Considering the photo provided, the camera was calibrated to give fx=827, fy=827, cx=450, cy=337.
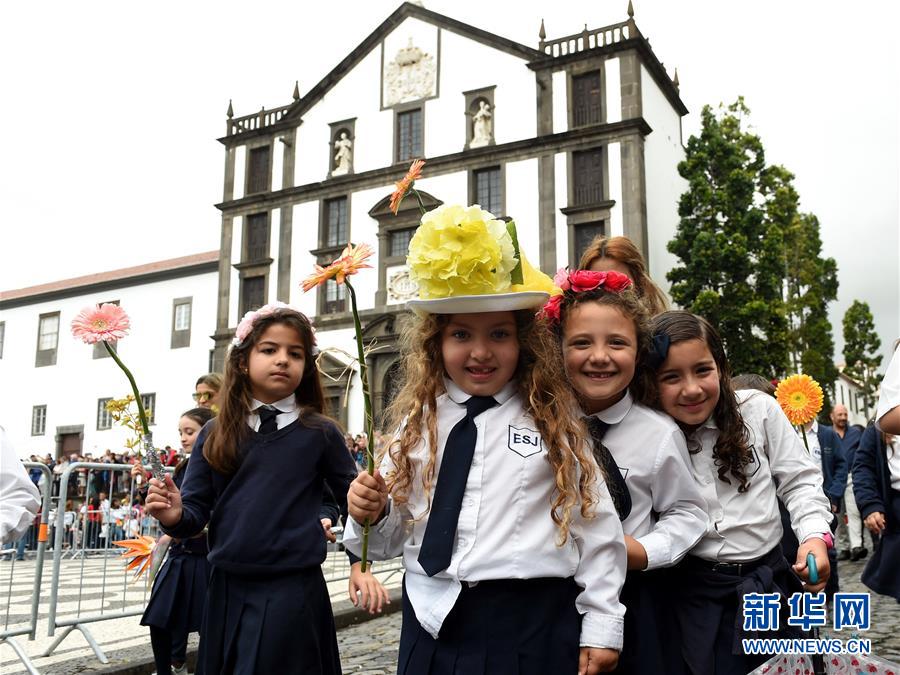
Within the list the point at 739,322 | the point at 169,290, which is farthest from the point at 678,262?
the point at 169,290

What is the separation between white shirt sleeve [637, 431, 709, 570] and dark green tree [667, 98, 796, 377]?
794 inches

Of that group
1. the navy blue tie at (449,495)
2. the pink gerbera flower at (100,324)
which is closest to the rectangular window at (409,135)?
the pink gerbera flower at (100,324)

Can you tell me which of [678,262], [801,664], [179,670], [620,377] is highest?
[678,262]

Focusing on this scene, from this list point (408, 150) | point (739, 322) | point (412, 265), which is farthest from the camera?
point (408, 150)

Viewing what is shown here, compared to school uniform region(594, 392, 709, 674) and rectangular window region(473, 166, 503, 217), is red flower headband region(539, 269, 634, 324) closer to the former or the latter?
school uniform region(594, 392, 709, 674)

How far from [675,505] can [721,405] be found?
0.48 metres

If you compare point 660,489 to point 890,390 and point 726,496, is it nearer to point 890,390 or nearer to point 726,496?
point 726,496

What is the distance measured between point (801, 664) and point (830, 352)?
30.2 meters

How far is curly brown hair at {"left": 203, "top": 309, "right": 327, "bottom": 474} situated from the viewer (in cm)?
322

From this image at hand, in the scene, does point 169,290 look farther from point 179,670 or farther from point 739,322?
Result: point 179,670

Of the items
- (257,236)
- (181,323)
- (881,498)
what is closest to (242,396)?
(881,498)

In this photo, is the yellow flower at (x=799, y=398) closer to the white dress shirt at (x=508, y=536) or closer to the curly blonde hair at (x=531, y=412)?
the curly blonde hair at (x=531, y=412)

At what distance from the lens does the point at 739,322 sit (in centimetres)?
2238

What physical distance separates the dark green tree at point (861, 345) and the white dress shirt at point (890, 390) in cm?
4283
